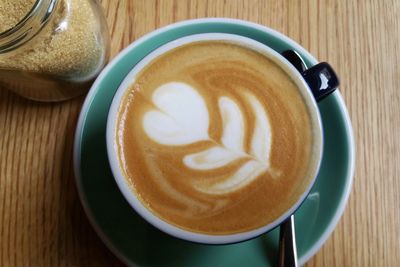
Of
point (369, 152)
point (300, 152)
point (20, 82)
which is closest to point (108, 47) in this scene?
point (20, 82)

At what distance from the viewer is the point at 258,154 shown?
716mm

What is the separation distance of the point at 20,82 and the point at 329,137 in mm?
543

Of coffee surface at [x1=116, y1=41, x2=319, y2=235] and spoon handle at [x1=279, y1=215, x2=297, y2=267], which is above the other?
coffee surface at [x1=116, y1=41, x2=319, y2=235]

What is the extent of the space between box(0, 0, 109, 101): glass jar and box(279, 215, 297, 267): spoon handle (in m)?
0.44

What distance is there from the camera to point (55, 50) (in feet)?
2.53

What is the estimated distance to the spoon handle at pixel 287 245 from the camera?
744 millimetres

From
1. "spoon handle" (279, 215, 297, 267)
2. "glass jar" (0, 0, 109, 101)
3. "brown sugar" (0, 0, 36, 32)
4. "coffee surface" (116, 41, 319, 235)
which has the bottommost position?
"spoon handle" (279, 215, 297, 267)

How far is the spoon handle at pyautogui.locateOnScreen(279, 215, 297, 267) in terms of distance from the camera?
744mm

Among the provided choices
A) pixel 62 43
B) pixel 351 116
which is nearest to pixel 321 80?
pixel 351 116

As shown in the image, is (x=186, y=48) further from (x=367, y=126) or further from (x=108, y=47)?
(x=367, y=126)

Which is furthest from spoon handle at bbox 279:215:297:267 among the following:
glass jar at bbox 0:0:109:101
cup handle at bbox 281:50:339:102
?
glass jar at bbox 0:0:109:101

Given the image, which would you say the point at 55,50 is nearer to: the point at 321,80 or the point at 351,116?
the point at 321,80

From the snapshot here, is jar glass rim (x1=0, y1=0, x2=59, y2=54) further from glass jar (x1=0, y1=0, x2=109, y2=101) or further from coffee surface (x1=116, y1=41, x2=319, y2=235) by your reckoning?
coffee surface (x1=116, y1=41, x2=319, y2=235)

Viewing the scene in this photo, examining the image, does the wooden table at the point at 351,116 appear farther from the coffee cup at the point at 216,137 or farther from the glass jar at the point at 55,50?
the coffee cup at the point at 216,137
